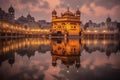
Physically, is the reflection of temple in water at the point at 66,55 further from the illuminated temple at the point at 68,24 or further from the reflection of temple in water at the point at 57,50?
the illuminated temple at the point at 68,24

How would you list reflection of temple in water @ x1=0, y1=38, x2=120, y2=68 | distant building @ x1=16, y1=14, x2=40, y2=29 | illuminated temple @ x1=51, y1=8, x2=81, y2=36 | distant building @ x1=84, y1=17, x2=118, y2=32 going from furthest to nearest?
distant building @ x1=16, y1=14, x2=40, y2=29 → distant building @ x1=84, y1=17, x2=118, y2=32 → illuminated temple @ x1=51, y1=8, x2=81, y2=36 → reflection of temple in water @ x1=0, y1=38, x2=120, y2=68

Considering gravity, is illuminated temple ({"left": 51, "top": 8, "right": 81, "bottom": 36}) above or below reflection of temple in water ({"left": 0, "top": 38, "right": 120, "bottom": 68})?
above

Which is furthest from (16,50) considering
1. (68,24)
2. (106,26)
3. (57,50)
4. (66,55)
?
(106,26)

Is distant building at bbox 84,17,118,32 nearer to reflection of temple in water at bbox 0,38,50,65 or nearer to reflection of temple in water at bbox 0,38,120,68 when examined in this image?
reflection of temple in water at bbox 0,38,120,68

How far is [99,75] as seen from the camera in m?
9.80

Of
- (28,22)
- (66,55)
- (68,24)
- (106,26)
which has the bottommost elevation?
(66,55)

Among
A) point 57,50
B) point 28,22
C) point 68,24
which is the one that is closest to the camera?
point 57,50

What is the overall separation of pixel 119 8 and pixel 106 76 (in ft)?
230

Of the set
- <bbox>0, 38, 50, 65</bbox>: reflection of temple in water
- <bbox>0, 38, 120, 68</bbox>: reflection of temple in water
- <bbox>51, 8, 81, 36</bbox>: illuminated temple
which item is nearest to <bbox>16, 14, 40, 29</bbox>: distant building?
<bbox>51, 8, 81, 36</bbox>: illuminated temple

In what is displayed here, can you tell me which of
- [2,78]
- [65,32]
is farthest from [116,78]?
[65,32]

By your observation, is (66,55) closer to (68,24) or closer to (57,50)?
(57,50)

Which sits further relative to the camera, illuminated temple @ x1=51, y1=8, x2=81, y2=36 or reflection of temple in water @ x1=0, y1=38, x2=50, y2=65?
illuminated temple @ x1=51, y1=8, x2=81, y2=36

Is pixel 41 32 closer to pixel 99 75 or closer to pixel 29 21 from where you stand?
pixel 29 21

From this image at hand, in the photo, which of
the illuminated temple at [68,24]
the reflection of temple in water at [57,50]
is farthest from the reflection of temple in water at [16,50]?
the illuminated temple at [68,24]
